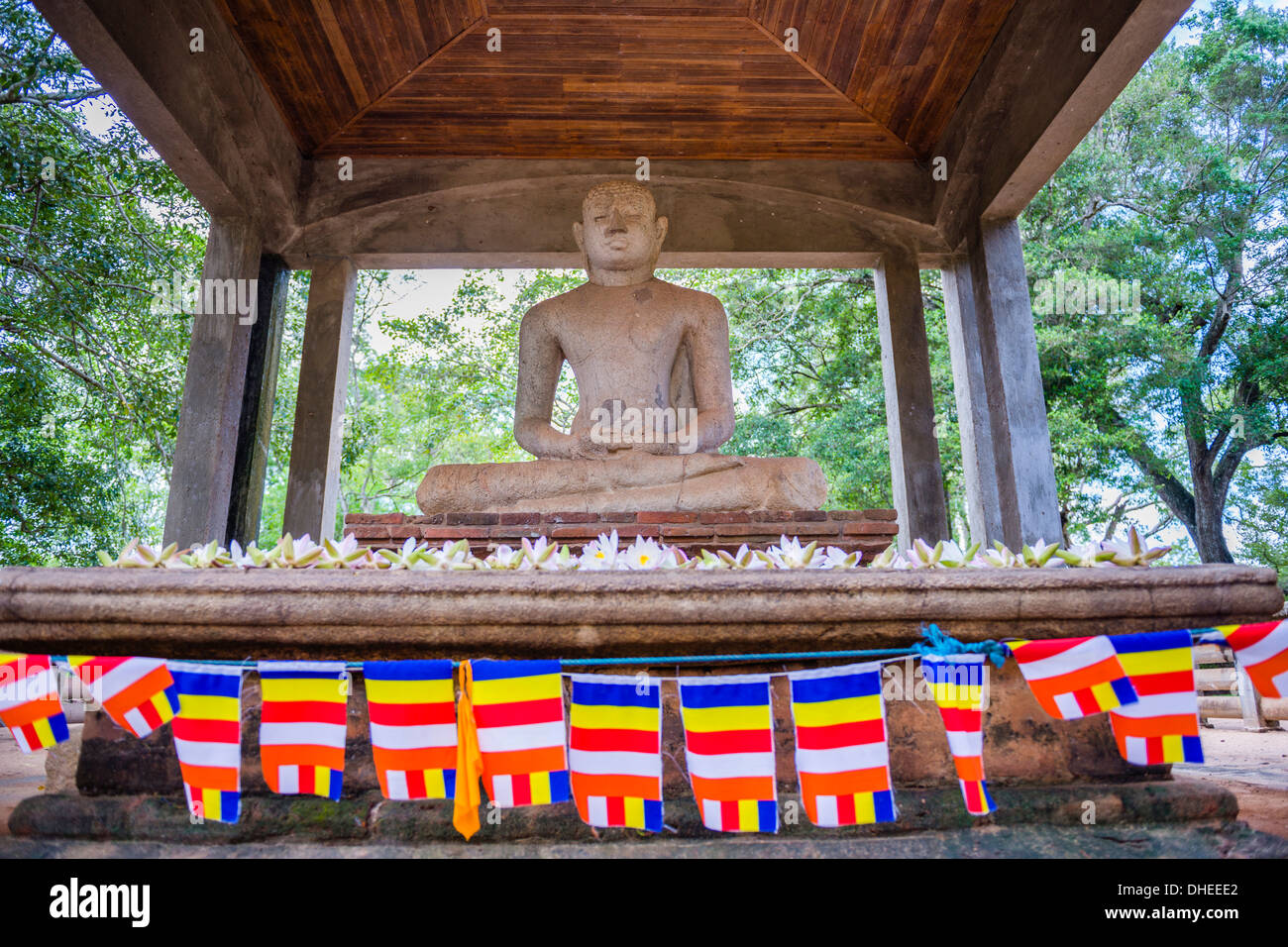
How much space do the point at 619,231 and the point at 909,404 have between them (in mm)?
2532

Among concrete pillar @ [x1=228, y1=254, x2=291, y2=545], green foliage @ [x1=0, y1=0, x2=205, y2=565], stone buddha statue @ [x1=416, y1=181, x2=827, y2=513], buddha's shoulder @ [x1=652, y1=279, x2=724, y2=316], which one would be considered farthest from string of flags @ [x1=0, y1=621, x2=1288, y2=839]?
green foliage @ [x1=0, y1=0, x2=205, y2=565]

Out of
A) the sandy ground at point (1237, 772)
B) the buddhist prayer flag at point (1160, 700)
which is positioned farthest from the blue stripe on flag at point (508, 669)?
the buddhist prayer flag at point (1160, 700)

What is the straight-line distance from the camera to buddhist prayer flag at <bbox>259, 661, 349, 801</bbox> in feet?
6.87

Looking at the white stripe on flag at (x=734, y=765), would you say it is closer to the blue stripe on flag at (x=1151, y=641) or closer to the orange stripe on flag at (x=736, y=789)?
the orange stripe on flag at (x=736, y=789)

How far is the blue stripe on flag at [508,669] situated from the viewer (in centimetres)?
209

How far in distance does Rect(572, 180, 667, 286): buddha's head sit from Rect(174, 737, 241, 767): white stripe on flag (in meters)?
3.81

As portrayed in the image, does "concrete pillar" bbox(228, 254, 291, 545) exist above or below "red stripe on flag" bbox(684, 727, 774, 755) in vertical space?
above

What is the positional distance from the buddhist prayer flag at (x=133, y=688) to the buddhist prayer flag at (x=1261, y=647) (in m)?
2.45

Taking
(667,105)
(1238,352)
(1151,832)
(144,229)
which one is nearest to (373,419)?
(144,229)

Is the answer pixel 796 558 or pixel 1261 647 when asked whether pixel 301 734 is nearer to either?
pixel 796 558

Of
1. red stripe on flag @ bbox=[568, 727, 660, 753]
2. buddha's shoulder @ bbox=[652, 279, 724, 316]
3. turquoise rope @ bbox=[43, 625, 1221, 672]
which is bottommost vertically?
red stripe on flag @ bbox=[568, 727, 660, 753]

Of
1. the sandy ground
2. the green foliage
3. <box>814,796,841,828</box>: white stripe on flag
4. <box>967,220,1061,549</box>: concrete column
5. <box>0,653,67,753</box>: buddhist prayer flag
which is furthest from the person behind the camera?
the green foliage

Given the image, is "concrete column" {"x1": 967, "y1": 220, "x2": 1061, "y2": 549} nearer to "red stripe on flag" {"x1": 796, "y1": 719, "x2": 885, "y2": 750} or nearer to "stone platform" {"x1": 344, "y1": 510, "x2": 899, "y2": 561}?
"stone platform" {"x1": 344, "y1": 510, "x2": 899, "y2": 561}

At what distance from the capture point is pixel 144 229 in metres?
8.24
